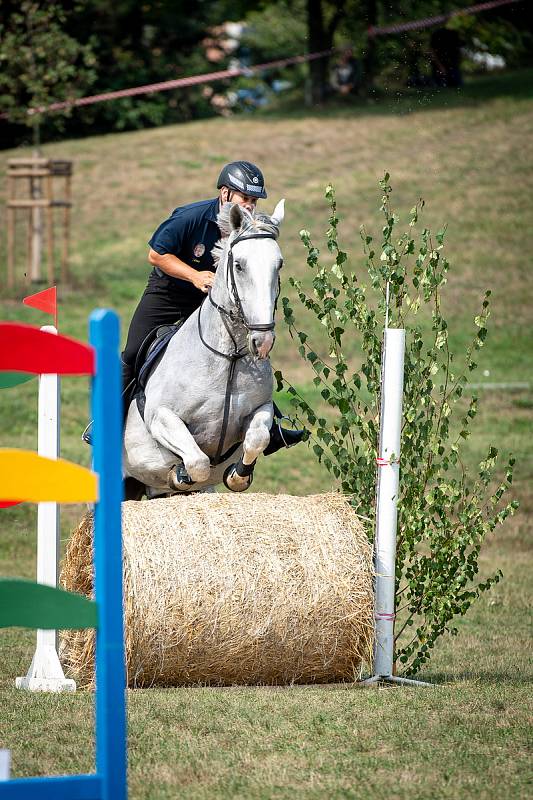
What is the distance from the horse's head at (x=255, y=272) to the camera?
568 cm

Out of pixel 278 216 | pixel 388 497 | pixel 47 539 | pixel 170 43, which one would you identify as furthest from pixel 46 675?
pixel 170 43

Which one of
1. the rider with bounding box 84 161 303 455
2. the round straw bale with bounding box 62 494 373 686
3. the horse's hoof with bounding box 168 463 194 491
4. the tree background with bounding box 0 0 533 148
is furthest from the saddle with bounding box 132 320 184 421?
the tree background with bounding box 0 0 533 148

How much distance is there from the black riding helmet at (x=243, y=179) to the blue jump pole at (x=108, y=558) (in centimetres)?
343

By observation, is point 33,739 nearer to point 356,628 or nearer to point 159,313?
point 356,628

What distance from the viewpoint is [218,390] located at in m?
6.26

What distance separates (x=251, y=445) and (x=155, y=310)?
4.20ft

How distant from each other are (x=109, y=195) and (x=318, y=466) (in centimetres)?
1417

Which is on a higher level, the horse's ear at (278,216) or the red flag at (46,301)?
the horse's ear at (278,216)

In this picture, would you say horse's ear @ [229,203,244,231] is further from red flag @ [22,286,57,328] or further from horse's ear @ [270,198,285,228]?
red flag @ [22,286,57,328]

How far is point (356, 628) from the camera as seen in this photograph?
5.41 metres

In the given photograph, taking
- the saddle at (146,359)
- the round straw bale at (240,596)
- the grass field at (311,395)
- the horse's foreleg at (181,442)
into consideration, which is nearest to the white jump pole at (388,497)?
the round straw bale at (240,596)

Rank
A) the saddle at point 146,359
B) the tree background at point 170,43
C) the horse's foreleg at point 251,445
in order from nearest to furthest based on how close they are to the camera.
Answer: the horse's foreleg at point 251,445 → the saddle at point 146,359 → the tree background at point 170,43

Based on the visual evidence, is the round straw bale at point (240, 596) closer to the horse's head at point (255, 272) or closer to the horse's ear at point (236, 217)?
the horse's head at point (255, 272)

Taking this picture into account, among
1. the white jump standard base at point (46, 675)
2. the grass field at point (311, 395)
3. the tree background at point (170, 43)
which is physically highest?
the tree background at point (170, 43)
